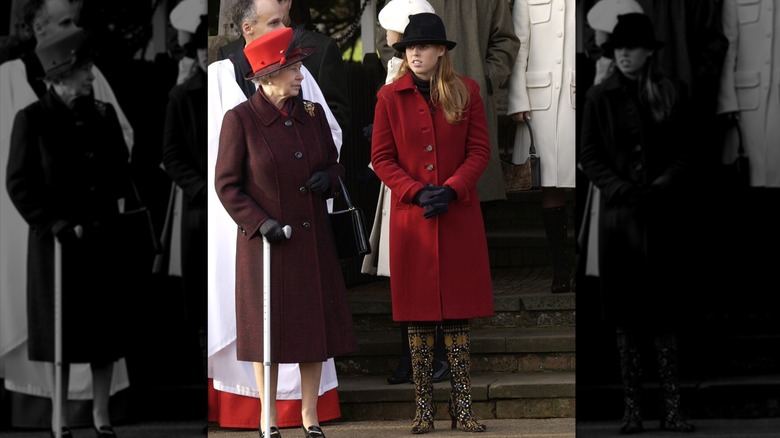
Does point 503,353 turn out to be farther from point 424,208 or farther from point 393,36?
point 393,36

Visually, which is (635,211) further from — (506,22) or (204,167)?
(506,22)

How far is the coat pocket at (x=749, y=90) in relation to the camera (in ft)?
16.8

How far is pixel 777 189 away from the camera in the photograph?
5258 millimetres

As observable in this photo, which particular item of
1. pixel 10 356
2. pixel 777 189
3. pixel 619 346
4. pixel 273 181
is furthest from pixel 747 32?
pixel 10 356

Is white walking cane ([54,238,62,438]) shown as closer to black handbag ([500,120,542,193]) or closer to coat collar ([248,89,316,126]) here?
coat collar ([248,89,316,126])

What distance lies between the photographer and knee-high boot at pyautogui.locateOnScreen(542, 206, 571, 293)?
8039 millimetres

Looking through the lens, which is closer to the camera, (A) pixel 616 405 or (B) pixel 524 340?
(A) pixel 616 405

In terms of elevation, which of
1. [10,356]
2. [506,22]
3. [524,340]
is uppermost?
[506,22]

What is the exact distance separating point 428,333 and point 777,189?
1984 millimetres

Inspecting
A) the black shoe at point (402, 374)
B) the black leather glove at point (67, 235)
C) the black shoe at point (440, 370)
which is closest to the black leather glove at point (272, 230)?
the black leather glove at point (67, 235)

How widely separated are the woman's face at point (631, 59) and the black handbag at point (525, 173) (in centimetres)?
302

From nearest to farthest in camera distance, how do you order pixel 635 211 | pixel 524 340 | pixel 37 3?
pixel 635 211 → pixel 37 3 → pixel 524 340

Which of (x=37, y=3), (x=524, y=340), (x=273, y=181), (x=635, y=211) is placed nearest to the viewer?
(x=635, y=211)

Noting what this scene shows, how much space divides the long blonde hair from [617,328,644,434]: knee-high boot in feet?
6.78
